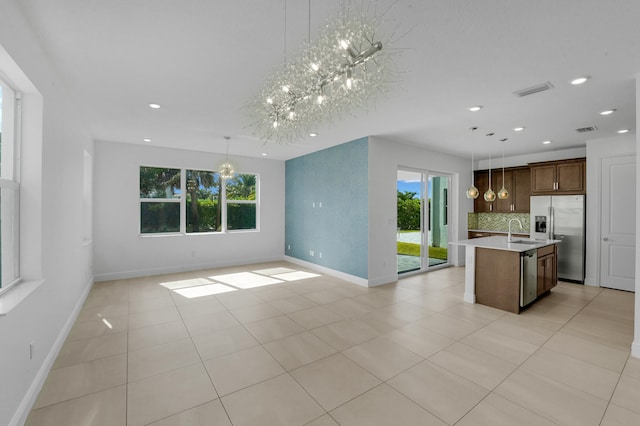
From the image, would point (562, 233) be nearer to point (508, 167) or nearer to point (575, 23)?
point (508, 167)

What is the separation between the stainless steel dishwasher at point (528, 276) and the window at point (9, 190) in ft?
17.7

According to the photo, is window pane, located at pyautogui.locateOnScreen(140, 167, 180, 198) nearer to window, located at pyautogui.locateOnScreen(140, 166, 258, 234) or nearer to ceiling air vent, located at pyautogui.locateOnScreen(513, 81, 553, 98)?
window, located at pyautogui.locateOnScreen(140, 166, 258, 234)

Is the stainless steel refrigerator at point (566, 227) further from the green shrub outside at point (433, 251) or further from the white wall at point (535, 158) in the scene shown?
the green shrub outside at point (433, 251)

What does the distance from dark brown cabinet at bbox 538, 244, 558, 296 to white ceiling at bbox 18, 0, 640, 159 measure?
6.59 feet

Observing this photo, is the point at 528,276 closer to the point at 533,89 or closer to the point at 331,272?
the point at 533,89

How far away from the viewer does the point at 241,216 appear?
7.13m

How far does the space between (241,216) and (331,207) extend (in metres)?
2.56

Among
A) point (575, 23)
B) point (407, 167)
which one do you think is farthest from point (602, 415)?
point (407, 167)

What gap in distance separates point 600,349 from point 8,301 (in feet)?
16.8

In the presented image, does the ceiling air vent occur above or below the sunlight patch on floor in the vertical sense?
above

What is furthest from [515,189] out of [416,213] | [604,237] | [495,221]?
[416,213]

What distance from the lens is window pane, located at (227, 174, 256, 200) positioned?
22.8ft

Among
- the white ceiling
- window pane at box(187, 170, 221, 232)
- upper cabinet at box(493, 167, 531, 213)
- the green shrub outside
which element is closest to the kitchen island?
the white ceiling

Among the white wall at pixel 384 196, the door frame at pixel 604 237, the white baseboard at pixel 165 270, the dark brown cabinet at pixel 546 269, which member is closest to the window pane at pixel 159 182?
the white baseboard at pixel 165 270
